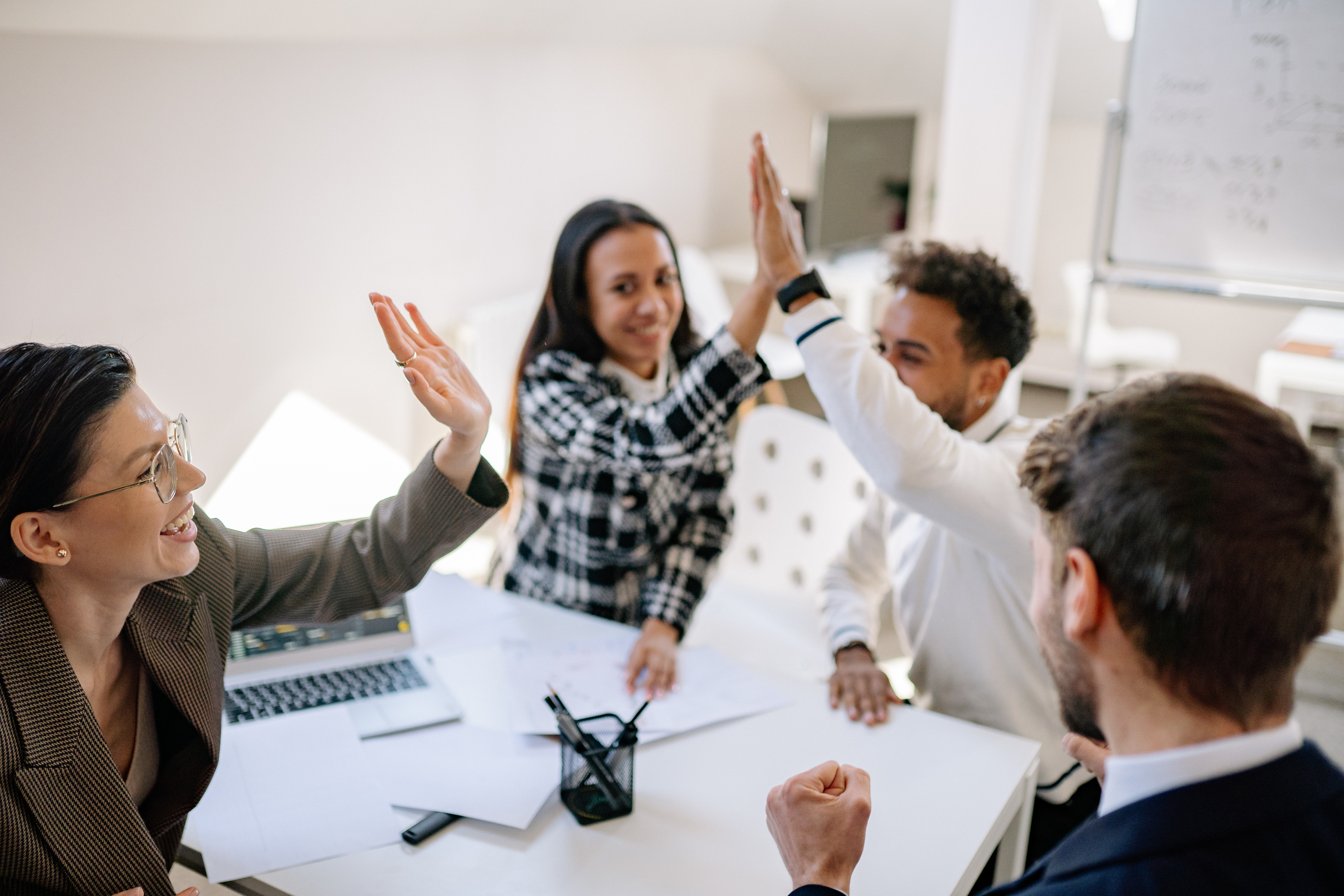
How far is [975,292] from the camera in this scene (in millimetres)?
1633

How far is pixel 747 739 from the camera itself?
1440 mm

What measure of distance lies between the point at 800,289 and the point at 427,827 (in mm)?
831

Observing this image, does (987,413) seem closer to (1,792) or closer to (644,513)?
(644,513)

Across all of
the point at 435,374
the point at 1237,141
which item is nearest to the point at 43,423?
the point at 435,374

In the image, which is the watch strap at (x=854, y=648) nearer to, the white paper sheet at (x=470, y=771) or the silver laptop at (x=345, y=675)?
the white paper sheet at (x=470, y=771)

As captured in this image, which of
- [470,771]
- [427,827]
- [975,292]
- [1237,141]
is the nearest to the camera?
[427,827]

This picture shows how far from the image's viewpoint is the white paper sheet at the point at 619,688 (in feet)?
4.80

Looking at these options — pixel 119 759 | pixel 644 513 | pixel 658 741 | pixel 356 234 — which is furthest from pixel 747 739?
pixel 356 234

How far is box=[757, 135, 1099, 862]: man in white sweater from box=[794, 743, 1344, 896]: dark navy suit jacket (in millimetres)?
586

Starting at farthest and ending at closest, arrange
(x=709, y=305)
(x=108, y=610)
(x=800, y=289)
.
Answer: (x=709, y=305)
(x=800, y=289)
(x=108, y=610)

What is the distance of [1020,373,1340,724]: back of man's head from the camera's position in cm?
78

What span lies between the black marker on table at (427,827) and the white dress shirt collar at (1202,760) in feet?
2.46

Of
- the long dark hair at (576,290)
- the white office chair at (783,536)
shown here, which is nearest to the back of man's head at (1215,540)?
the long dark hair at (576,290)

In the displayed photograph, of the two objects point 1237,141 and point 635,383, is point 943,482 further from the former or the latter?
point 1237,141
